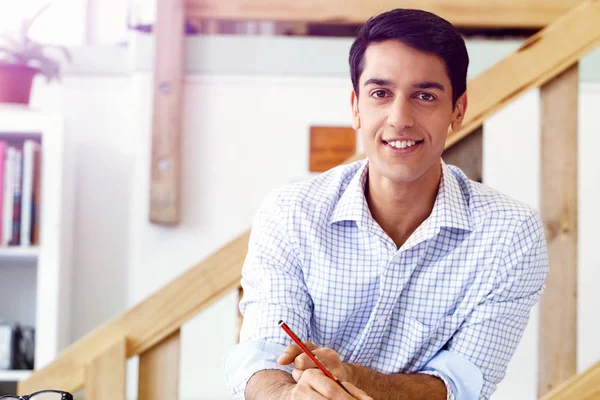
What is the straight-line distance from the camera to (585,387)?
134 centimetres

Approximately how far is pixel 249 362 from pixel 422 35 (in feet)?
1.93

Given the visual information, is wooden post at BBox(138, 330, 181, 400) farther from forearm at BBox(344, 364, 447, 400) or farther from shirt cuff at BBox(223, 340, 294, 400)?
forearm at BBox(344, 364, 447, 400)

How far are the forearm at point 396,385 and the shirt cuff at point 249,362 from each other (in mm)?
113

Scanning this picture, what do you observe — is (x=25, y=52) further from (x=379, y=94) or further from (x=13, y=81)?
(x=379, y=94)

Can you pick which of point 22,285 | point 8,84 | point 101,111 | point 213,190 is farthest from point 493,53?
point 22,285

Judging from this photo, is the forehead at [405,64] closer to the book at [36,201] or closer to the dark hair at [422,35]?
the dark hair at [422,35]

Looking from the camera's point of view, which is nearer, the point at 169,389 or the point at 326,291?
the point at 326,291

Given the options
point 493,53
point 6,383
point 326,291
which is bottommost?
point 6,383

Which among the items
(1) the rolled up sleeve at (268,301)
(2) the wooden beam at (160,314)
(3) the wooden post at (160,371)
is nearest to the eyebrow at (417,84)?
(1) the rolled up sleeve at (268,301)

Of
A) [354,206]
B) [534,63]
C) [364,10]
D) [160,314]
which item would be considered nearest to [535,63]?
[534,63]

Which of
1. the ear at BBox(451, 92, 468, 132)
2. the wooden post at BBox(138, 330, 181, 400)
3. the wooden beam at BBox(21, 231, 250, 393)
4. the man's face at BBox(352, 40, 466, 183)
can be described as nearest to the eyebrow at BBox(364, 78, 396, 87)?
the man's face at BBox(352, 40, 466, 183)

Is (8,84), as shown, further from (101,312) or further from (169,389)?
(169,389)

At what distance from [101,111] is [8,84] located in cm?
36

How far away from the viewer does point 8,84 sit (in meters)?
2.37
